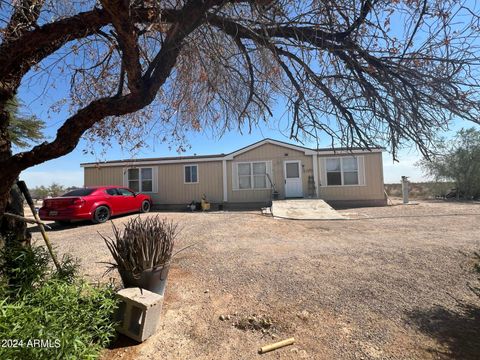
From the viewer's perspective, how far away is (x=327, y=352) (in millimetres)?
2809

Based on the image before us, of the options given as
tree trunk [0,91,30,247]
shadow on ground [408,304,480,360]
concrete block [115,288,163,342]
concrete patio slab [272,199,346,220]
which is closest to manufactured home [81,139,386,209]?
concrete patio slab [272,199,346,220]

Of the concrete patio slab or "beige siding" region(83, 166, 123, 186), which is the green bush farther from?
"beige siding" region(83, 166, 123, 186)

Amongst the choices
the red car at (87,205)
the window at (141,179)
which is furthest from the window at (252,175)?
the red car at (87,205)

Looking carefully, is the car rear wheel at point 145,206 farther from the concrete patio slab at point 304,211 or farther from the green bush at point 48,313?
the green bush at point 48,313

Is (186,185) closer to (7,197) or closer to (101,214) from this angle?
(101,214)

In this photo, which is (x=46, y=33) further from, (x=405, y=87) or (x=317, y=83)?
(x=405, y=87)

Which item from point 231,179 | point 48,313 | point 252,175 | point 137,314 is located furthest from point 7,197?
point 252,175

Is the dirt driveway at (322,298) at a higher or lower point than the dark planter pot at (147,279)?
lower

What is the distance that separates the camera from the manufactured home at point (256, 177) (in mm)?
15797

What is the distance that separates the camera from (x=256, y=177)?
54.4 feet

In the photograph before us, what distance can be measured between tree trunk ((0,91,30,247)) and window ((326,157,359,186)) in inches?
574

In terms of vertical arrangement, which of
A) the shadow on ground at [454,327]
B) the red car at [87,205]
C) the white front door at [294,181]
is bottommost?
the shadow on ground at [454,327]

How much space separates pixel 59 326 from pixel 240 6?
339 cm

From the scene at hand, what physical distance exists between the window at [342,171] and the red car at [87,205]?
10.5 meters
